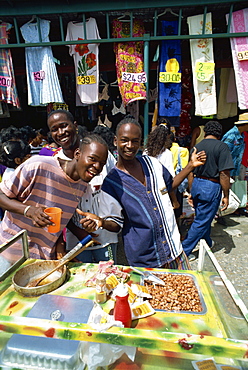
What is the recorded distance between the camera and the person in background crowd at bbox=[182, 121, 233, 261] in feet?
10.6

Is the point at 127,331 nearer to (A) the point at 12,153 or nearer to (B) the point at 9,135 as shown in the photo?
(A) the point at 12,153

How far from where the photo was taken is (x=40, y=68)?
4363 mm

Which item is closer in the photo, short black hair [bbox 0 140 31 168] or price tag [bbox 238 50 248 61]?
short black hair [bbox 0 140 31 168]

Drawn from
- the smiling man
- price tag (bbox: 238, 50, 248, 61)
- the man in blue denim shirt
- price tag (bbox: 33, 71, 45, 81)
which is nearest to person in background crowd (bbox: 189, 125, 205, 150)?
the man in blue denim shirt

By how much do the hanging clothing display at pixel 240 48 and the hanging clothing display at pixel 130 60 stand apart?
1.65 meters

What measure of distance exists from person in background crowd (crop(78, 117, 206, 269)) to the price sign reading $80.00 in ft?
10.9

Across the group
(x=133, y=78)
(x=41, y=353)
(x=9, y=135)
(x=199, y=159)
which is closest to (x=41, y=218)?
(x=41, y=353)

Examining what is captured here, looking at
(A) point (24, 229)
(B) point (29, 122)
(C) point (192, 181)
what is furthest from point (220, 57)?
(A) point (24, 229)

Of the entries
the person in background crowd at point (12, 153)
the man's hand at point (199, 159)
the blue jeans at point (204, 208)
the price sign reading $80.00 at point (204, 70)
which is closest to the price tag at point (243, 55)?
the price sign reading $80.00 at point (204, 70)

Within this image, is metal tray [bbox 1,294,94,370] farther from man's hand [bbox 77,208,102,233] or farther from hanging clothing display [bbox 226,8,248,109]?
hanging clothing display [bbox 226,8,248,109]

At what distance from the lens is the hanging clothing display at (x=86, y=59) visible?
4.28 m

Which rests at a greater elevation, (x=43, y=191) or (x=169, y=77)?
(x=169, y=77)

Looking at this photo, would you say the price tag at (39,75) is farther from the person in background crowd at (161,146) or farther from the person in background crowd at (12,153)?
the person in background crowd at (161,146)

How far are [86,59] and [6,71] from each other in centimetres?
151
